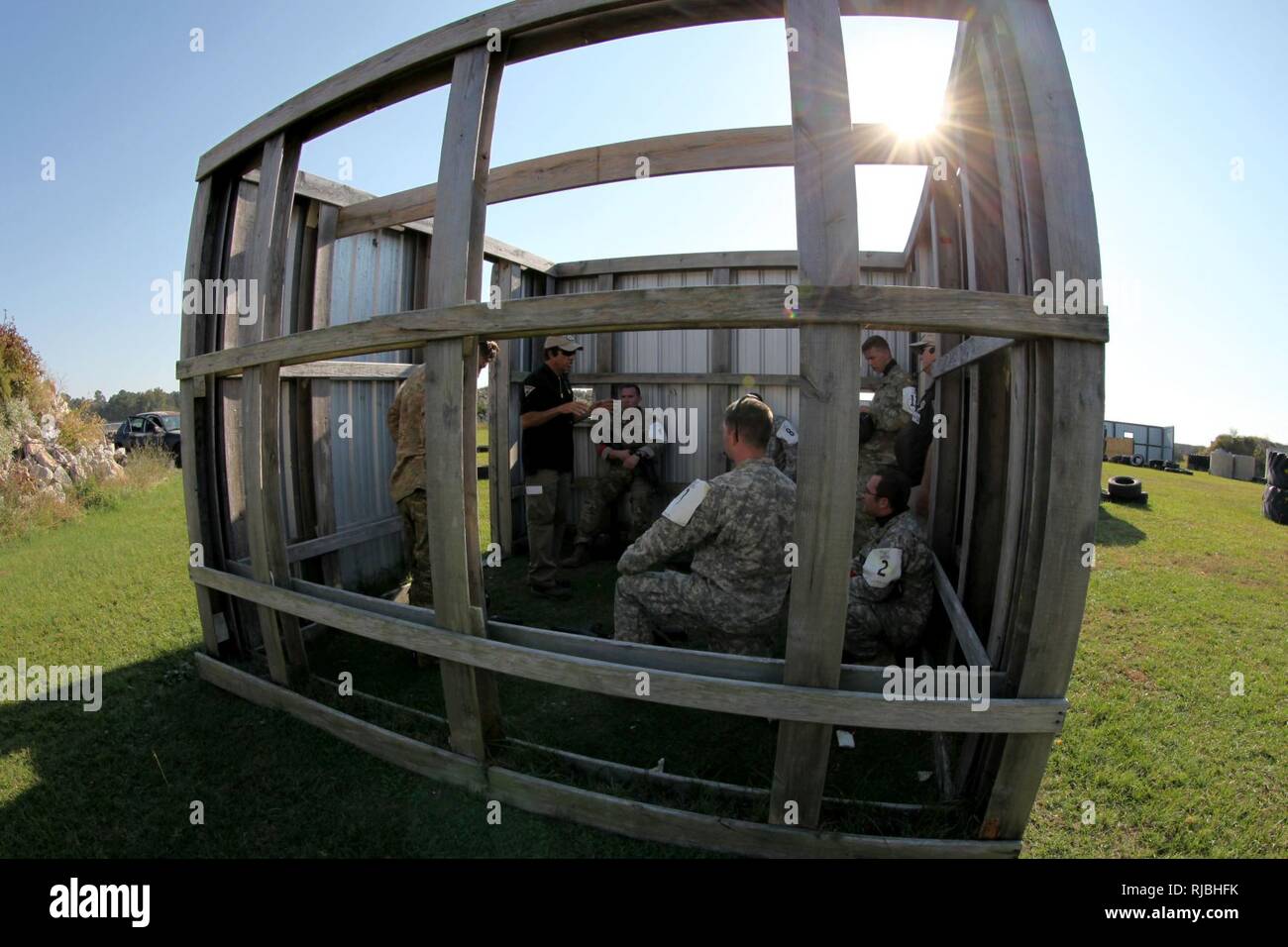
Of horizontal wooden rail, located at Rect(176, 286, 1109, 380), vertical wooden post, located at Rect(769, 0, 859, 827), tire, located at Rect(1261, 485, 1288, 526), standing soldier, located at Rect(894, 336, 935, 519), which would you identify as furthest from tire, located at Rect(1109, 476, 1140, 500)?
vertical wooden post, located at Rect(769, 0, 859, 827)

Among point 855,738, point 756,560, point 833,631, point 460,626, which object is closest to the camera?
point 833,631

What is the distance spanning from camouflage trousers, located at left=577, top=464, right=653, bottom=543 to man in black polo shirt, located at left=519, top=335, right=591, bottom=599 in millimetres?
745

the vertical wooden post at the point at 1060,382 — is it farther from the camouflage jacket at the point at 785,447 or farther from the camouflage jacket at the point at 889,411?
the camouflage jacket at the point at 785,447

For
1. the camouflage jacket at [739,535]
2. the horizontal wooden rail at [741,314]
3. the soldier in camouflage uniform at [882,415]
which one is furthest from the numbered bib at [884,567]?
the soldier in camouflage uniform at [882,415]

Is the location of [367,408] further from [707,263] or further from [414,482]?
[707,263]

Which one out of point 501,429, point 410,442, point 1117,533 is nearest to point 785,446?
point 501,429

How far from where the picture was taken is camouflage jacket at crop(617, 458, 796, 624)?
2881mm

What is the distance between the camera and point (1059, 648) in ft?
6.54

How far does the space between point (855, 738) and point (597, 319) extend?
104 inches

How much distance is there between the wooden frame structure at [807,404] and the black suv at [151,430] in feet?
58.3

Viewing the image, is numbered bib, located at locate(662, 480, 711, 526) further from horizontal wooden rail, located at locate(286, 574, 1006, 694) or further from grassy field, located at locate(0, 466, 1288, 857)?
grassy field, located at locate(0, 466, 1288, 857)

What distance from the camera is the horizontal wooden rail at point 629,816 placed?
2135 mm
